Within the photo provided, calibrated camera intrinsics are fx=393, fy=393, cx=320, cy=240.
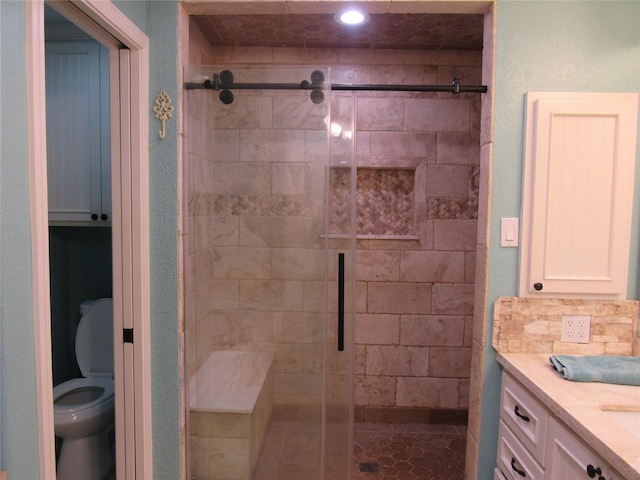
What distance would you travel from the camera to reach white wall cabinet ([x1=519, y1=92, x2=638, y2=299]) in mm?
1572

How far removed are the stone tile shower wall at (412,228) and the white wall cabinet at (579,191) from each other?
113 centimetres

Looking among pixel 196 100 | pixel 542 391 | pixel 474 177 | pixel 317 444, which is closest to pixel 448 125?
pixel 474 177

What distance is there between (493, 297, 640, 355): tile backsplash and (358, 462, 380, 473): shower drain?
4.05 feet

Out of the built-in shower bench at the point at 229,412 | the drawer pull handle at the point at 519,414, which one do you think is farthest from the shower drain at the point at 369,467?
the drawer pull handle at the point at 519,414

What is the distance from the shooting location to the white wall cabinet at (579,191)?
157cm

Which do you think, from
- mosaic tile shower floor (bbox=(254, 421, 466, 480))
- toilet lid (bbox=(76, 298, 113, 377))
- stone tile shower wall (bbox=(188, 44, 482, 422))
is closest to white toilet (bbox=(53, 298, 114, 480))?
toilet lid (bbox=(76, 298, 113, 377))

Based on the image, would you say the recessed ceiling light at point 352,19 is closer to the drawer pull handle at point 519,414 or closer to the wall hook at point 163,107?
the wall hook at point 163,107

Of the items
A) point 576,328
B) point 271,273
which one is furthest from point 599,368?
point 271,273

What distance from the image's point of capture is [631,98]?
1.57 m

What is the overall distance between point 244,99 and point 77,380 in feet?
6.16

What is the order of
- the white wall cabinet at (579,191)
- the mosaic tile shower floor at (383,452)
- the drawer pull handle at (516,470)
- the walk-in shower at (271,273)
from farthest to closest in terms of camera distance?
the mosaic tile shower floor at (383,452) → the walk-in shower at (271,273) → the white wall cabinet at (579,191) → the drawer pull handle at (516,470)

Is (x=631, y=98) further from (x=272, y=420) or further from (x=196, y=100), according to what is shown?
(x=272, y=420)

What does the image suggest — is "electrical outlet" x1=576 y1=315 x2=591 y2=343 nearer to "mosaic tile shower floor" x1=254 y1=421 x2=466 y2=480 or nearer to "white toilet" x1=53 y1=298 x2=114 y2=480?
"mosaic tile shower floor" x1=254 y1=421 x2=466 y2=480

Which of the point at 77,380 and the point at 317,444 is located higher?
the point at 77,380
